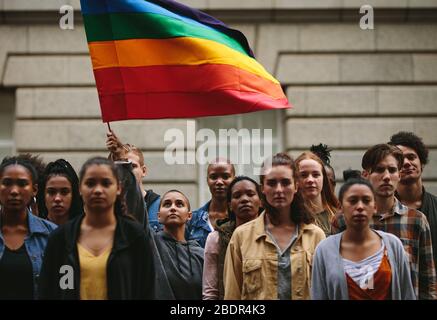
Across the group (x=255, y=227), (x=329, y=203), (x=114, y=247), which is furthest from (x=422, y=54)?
(x=114, y=247)

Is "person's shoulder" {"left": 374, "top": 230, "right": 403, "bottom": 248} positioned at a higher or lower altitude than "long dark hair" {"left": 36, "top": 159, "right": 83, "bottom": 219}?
lower

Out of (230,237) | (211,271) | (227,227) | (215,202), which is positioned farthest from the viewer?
(215,202)

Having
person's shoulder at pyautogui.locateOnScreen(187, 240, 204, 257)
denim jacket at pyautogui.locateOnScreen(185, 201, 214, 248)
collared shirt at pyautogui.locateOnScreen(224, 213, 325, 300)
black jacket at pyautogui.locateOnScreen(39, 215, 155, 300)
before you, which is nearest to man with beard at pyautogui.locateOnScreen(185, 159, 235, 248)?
denim jacket at pyautogui.locateOnScreen(185, 201, 214, 248)

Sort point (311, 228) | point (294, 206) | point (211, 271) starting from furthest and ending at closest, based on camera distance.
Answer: point (211, 271)
point (294, 206)
point (311, 228)

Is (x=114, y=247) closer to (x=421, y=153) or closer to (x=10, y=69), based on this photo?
(x=421, y=153)

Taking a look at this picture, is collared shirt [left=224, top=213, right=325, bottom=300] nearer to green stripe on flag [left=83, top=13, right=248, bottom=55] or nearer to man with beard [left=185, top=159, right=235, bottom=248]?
man with beard [left=185, top=159, right=235, bottom=248]

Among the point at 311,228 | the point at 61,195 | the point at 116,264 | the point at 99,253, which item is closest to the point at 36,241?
the point at 61,195

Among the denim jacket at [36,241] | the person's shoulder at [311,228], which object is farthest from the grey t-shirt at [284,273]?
the denim jacket at [36,241]

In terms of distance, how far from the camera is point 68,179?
28.1 ft

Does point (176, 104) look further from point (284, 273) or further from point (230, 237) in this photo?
point (284, 273)

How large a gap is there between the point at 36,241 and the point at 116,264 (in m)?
1.12

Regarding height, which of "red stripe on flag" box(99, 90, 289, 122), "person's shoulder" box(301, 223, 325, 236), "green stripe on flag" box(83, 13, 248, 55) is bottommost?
"person's shoulder" box(301, 223, 325, 236)

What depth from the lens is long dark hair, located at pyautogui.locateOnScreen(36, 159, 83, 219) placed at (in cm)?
850
